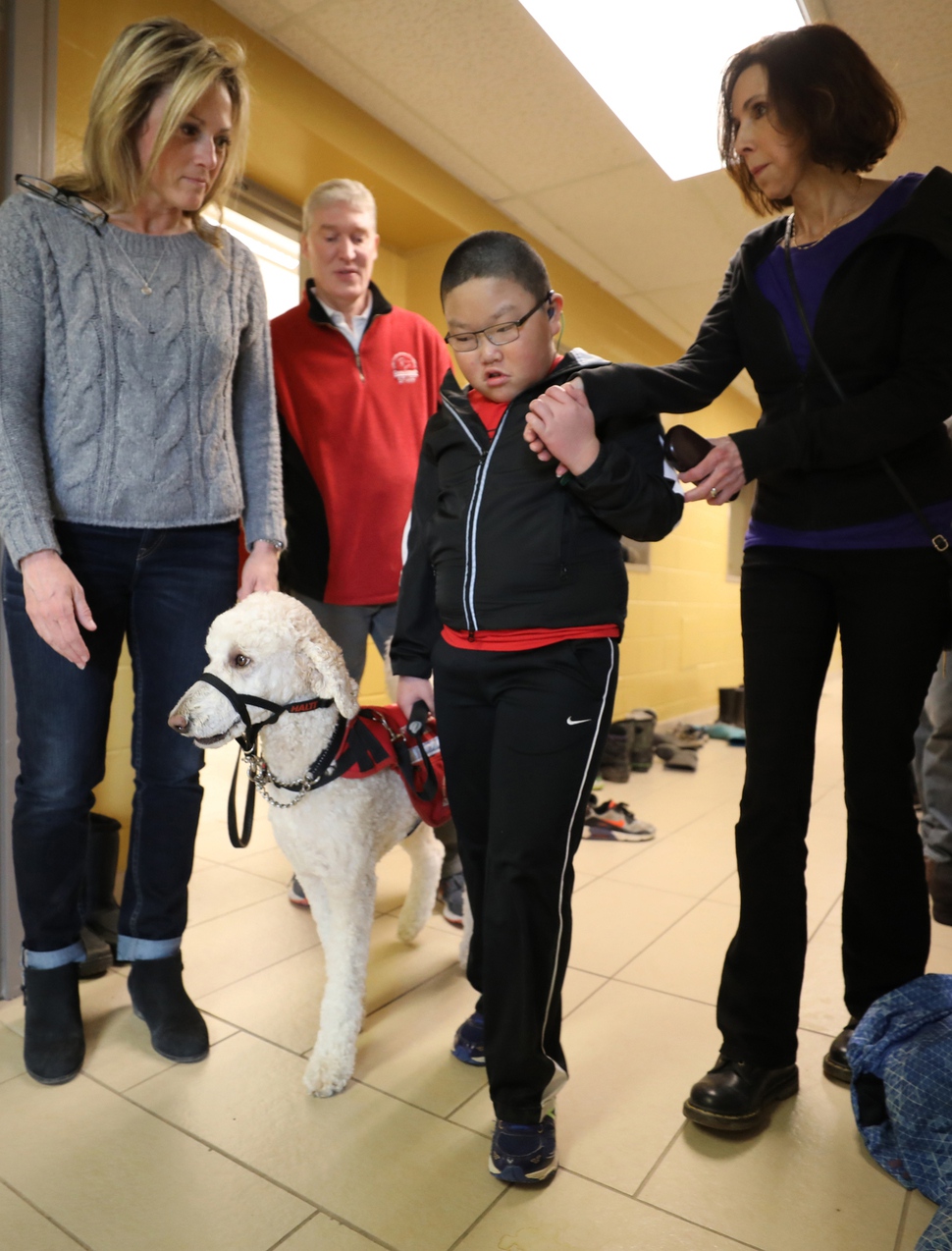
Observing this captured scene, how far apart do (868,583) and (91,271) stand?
132cm

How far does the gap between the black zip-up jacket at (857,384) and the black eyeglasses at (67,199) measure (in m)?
0.89

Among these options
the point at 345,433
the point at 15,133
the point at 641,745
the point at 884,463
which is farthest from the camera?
the point at 641,745

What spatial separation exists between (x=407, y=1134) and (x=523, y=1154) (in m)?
0.22

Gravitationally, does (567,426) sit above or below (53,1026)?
above

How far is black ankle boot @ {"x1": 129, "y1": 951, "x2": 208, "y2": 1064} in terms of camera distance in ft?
4.94

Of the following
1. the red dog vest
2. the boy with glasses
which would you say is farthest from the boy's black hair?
the red dog vest

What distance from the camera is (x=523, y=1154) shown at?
1.18m

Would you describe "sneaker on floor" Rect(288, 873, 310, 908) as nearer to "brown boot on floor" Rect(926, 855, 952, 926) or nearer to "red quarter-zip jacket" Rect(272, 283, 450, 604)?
"red quarter-zip jacket" Rect(272, 283, 450, 604)

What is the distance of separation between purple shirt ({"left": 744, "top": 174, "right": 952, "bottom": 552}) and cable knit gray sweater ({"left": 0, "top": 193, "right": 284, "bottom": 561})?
0.95m

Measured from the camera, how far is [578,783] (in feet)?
3.82

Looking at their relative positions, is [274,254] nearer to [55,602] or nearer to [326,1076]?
[55,602]

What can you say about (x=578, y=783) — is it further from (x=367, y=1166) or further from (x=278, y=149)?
(x=278, y=149)

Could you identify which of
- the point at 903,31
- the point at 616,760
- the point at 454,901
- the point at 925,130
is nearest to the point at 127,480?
the point at 454,901

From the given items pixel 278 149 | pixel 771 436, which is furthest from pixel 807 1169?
pixel 278 149
